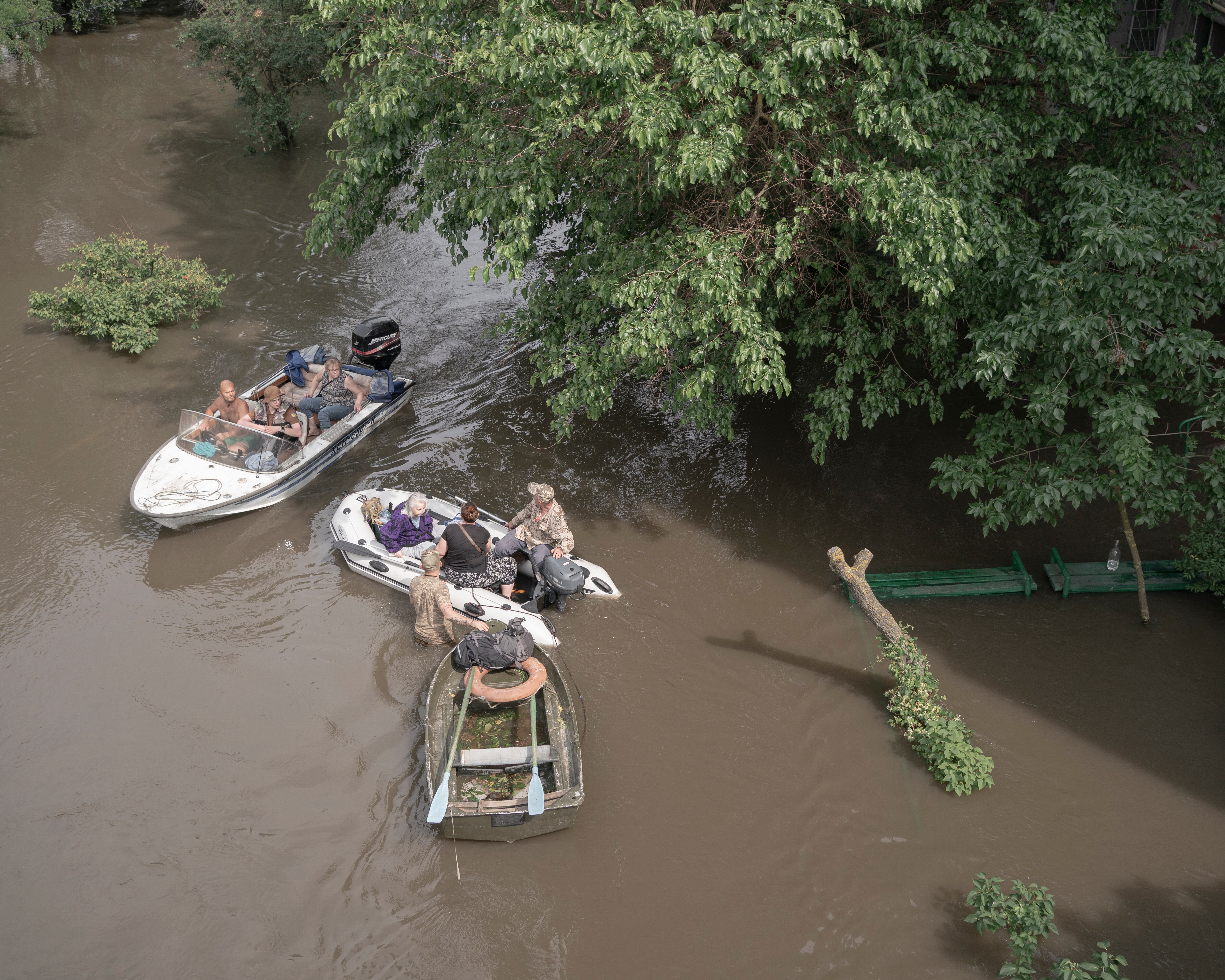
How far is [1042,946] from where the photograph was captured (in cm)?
639

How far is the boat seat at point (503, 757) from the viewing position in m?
7.33

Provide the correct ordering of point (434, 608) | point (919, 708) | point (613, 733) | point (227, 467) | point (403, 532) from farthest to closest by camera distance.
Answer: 1. point (227, 467)
2. point (403, 532)
3. point (434, 608)
4. point (613, 733)
5. point (919, 708)

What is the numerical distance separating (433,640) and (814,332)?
540cm

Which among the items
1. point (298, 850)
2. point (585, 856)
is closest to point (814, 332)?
point (585, 856)

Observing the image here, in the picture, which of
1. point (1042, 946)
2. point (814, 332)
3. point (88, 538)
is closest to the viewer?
point (1042, 946)

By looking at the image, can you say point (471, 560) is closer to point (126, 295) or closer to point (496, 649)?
point (496, 649)

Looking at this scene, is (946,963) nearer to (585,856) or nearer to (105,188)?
(585,856)

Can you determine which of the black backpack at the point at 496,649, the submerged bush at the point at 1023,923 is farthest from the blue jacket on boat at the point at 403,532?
the submerged bush at the point at 1023,923

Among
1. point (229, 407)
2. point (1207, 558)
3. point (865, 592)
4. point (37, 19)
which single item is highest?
point (37, 19)

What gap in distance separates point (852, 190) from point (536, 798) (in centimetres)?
634

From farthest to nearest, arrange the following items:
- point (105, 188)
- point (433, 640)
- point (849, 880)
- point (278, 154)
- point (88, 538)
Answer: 1. point (278, 154)
2. point (105, 188)
3. point (88, 538)
4. point (433, 640)
5. point (849, 880)

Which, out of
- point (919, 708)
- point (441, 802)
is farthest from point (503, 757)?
point (919, 708)

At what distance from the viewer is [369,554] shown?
384 inches

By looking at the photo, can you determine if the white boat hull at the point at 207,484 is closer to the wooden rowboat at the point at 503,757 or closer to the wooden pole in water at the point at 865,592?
the wooden rowboat at the point at 503,757
